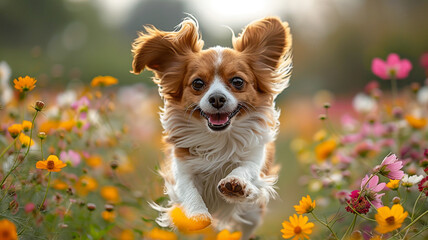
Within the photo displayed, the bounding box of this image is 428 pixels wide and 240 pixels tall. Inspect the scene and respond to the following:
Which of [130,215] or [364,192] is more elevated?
[364,192]

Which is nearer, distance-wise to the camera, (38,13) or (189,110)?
(189,110)

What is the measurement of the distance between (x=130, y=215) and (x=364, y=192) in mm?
2394

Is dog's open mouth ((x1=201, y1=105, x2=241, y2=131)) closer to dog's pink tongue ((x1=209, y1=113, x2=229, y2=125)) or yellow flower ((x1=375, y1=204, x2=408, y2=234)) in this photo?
dog's pink tongue ((x1=209, y1=113, x2=229, y2=125))

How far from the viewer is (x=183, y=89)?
3.42 meters

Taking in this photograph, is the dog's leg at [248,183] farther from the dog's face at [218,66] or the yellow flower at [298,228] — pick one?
the yellow flower at [298,228]

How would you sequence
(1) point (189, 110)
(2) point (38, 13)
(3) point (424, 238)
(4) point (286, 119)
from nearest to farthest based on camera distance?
(3) point (424, 238) → (1) point (189, 110) → (4) point (286, 119) → (2) point (38, 13)

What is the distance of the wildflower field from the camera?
8.06 ft

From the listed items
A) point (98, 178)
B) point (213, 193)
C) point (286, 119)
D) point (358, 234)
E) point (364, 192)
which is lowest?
point (286, 119)

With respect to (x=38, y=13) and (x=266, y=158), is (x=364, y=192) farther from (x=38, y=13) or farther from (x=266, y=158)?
(x=38, y=13)

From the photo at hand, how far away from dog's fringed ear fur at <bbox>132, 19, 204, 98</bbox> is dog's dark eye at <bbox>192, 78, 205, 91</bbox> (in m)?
0.25

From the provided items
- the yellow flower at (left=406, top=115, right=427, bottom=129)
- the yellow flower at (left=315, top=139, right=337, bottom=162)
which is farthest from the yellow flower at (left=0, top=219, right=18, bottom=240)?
the yellow flower at (left=406, top=115, right=427, bottom=129)

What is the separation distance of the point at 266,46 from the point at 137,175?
5.54ft

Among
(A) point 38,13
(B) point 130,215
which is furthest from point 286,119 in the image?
(A) point 38,13

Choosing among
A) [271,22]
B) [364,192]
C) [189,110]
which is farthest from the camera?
[271,22]
